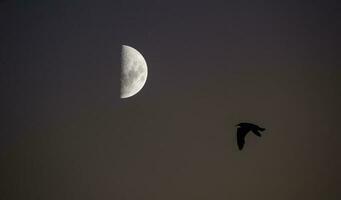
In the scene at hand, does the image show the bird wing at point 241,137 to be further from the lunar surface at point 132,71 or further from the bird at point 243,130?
the lunar surface at point 132,71

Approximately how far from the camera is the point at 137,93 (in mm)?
2486

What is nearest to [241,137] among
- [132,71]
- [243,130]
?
[243,130]

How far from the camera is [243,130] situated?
249 cm

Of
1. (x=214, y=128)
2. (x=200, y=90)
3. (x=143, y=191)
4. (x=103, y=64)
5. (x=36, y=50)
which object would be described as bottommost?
(x=143, y=191)

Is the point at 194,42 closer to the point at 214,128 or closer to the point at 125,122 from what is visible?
the point at 214,128

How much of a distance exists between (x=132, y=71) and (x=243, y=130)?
1.15 m

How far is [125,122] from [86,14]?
1087 mm

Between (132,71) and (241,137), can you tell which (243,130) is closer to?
(241,137)

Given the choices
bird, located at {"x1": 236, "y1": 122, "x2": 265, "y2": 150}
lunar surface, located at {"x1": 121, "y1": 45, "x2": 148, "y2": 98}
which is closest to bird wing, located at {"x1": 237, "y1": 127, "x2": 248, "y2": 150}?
bird, located at {"x1": 236, "y1": 122, "x2": 265, "y2": 150}

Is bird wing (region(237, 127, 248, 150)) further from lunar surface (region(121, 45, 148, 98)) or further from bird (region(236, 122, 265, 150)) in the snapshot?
lunar surface (region(121, 45, 148, 98))

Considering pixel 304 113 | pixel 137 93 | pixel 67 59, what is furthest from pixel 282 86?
pixel 67 59

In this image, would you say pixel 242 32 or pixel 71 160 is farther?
pixel 242 32

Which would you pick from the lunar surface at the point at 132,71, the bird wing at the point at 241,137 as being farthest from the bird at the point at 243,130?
the lunar surface at the point at 132,71

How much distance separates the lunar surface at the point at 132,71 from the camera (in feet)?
8.16
